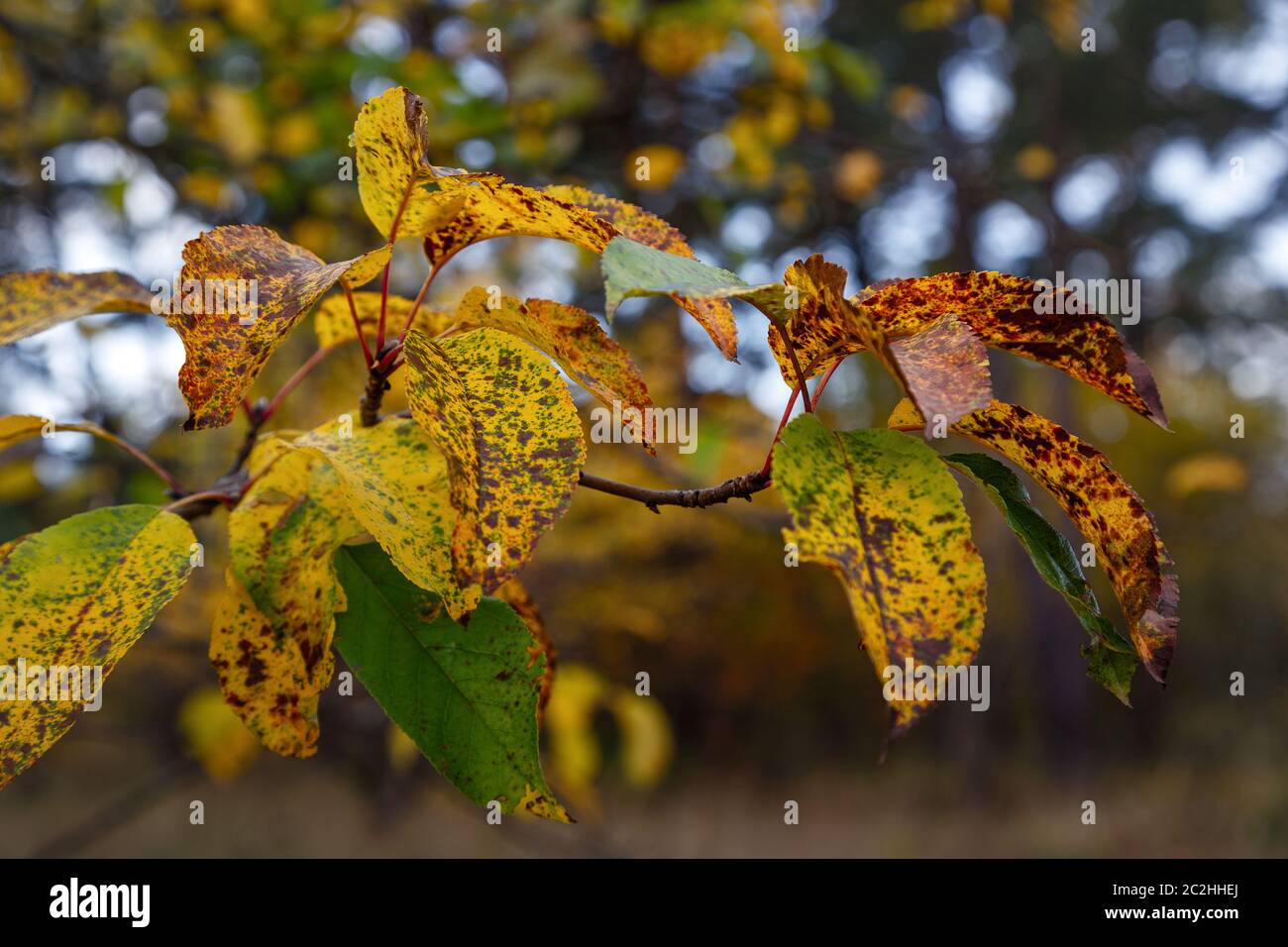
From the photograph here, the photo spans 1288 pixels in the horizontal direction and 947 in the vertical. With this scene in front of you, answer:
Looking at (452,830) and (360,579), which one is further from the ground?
(360,579)

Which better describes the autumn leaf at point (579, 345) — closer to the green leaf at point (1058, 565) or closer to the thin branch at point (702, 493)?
the thin branch at point (702, 493)

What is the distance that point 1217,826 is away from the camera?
639 centimetres

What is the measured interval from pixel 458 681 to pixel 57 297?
0.39 metres

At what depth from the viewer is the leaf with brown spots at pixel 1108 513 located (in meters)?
0.40

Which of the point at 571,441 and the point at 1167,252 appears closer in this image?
the point at 571,441

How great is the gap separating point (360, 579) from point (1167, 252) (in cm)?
1093

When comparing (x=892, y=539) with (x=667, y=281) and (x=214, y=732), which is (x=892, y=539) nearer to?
(x=667, y=281)

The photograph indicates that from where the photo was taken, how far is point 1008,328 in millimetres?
432

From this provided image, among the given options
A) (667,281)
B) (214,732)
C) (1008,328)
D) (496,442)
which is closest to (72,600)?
(496,442)

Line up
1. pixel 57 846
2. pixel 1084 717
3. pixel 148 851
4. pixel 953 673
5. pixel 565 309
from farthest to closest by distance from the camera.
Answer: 1. pixel 1084 717
2. pixel 148 851
3. pixel 57 846
4. pixel 565 309
5. pixel 953 673

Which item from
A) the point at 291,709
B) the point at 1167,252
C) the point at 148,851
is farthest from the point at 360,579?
the point at 1167,252

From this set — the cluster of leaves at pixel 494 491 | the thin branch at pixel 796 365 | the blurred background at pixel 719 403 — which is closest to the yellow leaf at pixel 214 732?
the blurred background at pixel 719 403

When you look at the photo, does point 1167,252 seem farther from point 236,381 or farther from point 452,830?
point 236,381

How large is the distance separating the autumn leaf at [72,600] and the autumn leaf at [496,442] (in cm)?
16
